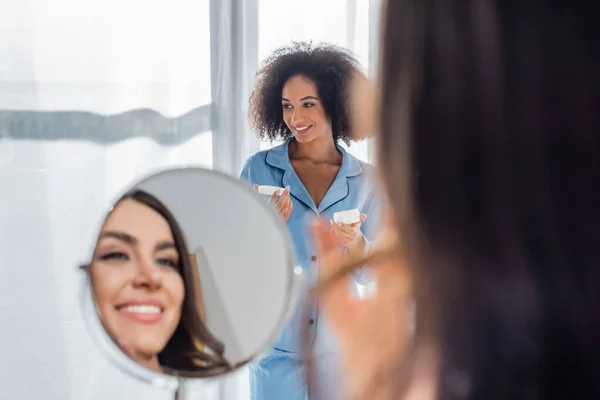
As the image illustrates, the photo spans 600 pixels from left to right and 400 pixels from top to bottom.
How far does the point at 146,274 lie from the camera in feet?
1.36

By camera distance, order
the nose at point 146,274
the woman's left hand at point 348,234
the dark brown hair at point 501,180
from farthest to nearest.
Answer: the woman's left hand at point 348,234, the nose at point 146,274, the dark brown hair at point 501,180

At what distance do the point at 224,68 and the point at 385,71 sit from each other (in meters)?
1.11

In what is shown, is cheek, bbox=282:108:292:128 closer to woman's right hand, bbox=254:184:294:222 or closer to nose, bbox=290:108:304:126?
nose, bbox=290:108:304:126

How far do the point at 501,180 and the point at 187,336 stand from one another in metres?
0.26

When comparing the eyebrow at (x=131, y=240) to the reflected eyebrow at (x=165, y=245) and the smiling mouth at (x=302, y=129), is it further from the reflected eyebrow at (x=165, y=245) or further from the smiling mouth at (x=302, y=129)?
the smiling mouth at (x=302, y=129)

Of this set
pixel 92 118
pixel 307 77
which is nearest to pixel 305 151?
pixel 307 77

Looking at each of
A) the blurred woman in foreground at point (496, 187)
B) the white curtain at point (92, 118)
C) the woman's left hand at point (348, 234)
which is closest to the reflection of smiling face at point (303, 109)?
the white curtain at point (92, 118)

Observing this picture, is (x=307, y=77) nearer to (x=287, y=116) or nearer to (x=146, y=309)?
(x=287, y=116)

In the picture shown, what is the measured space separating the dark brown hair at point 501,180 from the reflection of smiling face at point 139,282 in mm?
186

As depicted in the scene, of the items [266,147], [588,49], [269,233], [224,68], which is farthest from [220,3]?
[588,49]

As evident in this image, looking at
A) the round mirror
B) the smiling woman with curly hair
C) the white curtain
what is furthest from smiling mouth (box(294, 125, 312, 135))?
the round mirror

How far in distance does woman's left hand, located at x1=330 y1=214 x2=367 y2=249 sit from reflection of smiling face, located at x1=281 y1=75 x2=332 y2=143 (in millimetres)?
229

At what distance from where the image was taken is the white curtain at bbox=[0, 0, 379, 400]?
1350mm

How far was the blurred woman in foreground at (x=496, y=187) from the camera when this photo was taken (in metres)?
0.29
